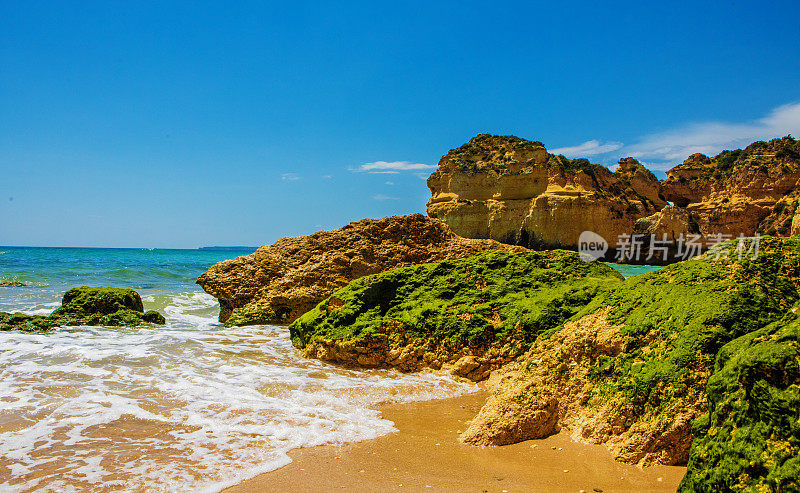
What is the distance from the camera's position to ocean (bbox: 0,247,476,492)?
3.31m

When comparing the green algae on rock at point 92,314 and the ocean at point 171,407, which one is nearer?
the ocean at point 171,407

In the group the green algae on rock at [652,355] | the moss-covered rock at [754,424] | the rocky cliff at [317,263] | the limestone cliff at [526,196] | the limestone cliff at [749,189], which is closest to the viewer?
the moss-covered rock at [754,424]

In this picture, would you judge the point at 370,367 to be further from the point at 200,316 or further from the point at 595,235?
the point at 595,235

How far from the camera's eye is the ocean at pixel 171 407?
3314mm

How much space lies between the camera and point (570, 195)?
38656mm

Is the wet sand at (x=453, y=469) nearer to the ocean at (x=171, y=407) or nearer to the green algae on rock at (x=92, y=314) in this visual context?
the ocean at (x=171, y=407)

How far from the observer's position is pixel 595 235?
38.9m

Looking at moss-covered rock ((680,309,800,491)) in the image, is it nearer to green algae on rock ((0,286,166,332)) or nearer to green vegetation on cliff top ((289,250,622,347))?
green vegetation on cliff top ((289,250,622,347))

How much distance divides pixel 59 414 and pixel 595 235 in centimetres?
3960

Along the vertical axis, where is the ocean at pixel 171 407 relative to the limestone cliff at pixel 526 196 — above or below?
below

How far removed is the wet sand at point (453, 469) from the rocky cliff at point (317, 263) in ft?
18.4

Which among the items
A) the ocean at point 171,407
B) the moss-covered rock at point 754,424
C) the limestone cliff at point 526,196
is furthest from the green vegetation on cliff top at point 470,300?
the limestone cliff at point 526,196

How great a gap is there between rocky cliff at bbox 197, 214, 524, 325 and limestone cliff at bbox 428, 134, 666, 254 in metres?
30.9

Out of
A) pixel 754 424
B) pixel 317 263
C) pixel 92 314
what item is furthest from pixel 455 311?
pixel 92 314
